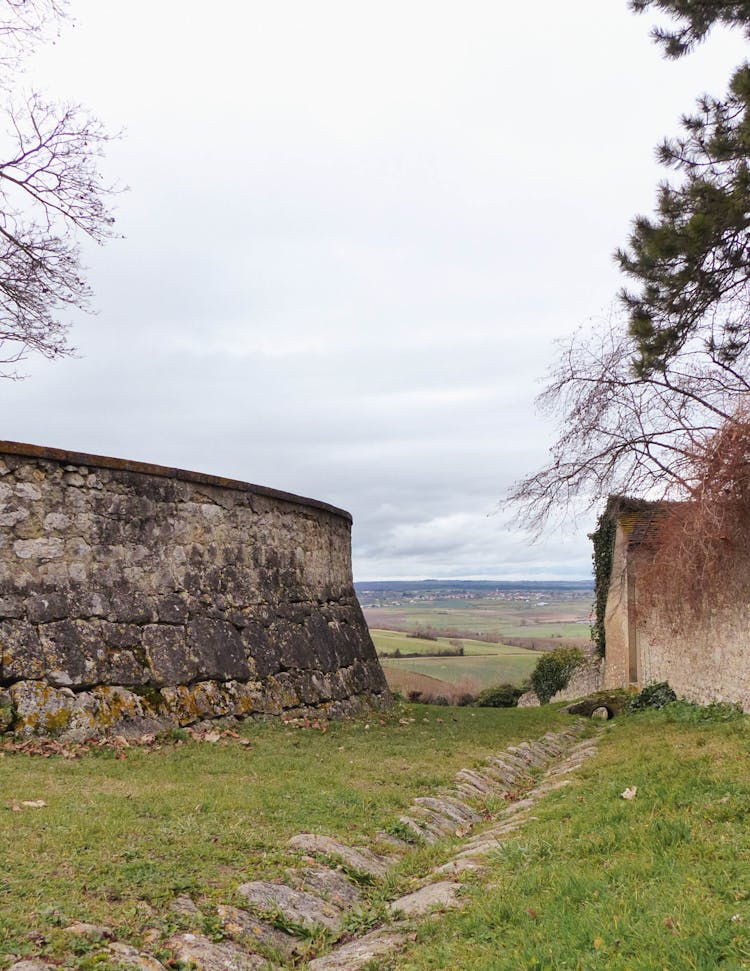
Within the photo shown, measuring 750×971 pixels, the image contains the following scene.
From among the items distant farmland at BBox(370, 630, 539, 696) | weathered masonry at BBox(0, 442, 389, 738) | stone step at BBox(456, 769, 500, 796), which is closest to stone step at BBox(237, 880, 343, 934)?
stone step at BBox(456, 769, 500, 796)

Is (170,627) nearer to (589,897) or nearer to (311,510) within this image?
(311,510)

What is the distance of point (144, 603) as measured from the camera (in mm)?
8883

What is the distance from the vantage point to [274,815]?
216 inches

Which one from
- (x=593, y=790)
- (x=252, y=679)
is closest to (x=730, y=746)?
(x=593, y=790)

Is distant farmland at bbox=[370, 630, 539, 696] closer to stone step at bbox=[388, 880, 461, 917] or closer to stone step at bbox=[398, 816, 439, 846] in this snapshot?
stone step at bbox=[398, 816, 439, 846]

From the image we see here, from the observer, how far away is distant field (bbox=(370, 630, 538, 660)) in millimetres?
43188

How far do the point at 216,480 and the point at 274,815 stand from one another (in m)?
5.48

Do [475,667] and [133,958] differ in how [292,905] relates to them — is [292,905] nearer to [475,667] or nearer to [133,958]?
[133,958]

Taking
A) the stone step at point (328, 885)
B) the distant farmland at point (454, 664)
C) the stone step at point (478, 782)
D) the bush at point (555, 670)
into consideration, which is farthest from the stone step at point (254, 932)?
the bush at point (555, 670)

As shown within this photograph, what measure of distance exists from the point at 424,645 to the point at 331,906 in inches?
1661

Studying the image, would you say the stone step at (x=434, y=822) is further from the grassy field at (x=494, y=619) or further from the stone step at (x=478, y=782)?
the grassy field at (x=494, y=619)

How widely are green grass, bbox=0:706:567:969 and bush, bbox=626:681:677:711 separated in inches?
254

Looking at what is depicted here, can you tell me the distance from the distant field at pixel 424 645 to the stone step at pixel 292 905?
122ft

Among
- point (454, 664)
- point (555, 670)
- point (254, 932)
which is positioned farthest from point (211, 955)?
point (454, 664)
